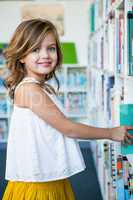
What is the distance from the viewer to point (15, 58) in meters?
1.64

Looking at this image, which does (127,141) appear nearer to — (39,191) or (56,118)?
(56,118)

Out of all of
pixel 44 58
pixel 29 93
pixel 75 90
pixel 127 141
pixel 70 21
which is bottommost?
pixel 75 90

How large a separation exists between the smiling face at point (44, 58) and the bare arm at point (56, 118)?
3.0 inches

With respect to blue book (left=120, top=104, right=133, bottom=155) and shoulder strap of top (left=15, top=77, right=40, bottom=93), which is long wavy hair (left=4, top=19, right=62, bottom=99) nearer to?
shoulder strap of top (left=15, top=77, right=40, bottom=93)

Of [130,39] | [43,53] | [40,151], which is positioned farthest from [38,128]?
[130,39]

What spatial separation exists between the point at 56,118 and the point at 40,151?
165 millimetres

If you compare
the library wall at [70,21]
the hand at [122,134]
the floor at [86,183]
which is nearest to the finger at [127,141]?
the hand at [122,134]

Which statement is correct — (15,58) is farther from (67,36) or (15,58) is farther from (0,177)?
(67,36)

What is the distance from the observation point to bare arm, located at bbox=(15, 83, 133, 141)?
1.52m

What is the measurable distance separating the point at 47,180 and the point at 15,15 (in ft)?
13.3

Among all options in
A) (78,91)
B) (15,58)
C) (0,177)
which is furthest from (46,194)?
(78,91)

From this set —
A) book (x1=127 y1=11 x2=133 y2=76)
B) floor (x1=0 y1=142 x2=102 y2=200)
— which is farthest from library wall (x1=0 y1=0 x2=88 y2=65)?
book (x1=127 y1=11 x2=133 y2=76)

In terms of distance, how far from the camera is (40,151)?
1.61 metres

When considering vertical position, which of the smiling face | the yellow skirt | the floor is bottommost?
the floor
